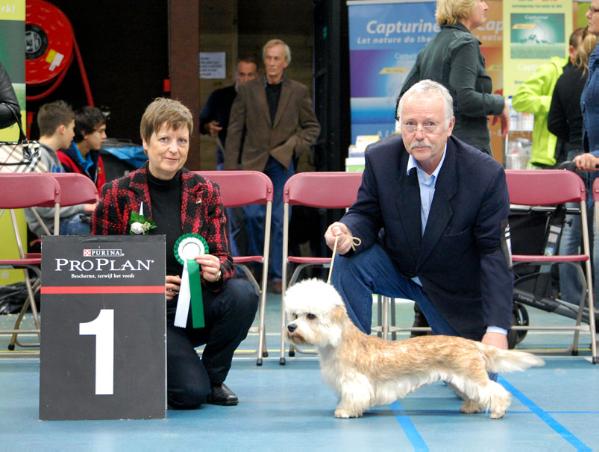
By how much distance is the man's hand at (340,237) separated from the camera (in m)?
3.85

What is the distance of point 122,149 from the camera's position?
7641mm

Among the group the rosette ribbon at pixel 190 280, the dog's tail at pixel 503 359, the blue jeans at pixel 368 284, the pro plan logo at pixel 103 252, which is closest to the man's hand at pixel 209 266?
the rosette ribbon at pixel 190 280

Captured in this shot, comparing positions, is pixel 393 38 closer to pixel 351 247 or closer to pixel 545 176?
pixel 545 176

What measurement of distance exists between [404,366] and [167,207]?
3.28 feet

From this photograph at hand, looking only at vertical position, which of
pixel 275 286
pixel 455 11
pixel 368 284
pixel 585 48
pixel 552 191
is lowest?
pixel 275 286

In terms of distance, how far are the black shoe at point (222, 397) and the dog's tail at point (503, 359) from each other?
2.94ft

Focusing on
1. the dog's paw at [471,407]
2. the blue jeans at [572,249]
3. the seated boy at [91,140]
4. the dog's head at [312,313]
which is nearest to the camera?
the dog's head at [312,313]

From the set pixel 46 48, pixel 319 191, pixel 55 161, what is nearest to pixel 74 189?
pixel 55 161

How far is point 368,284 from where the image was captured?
13.1 ft

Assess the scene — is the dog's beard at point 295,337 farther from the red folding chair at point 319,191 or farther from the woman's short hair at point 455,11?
the woman's short hair at point 455,11

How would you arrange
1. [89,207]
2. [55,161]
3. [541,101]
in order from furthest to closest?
[541,101], [55,161], [89,207]

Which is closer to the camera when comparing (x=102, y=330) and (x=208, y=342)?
(x=102, y=330)

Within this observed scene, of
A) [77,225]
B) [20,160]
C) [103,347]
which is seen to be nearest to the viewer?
[103,347]

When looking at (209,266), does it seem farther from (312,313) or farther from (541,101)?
(541,101)
